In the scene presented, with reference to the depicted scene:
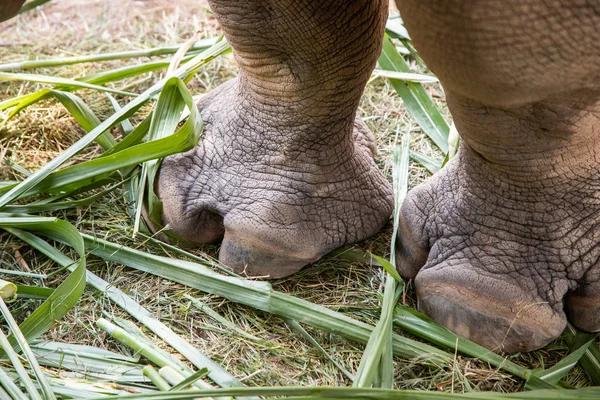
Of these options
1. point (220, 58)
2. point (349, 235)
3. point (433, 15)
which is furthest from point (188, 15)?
point (433, 15)

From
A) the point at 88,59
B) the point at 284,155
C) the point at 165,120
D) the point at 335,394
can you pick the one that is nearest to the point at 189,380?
the point at 335,394

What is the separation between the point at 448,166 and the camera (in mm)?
1332

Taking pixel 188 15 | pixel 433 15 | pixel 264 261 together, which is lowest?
pixel 264 261

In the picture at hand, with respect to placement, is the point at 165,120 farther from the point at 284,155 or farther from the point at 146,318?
the point at 146,318

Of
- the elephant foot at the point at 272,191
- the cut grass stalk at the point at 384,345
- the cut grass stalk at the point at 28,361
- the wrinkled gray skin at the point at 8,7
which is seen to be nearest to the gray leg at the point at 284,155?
the elephant foot at the point at 272,191

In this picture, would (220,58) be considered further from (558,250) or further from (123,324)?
(558,250)

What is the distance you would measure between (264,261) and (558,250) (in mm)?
461

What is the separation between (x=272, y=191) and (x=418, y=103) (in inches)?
20.3

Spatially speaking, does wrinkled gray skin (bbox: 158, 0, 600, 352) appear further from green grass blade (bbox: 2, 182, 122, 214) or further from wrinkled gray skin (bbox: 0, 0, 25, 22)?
wrinkled gray skin (bbox: 0, 0, 25, 22)

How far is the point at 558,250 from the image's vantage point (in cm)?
121

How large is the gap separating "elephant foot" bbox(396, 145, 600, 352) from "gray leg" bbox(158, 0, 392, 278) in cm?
22

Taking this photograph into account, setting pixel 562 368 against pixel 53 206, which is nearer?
pixel 562 368

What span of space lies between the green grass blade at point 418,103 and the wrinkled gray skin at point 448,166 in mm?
178

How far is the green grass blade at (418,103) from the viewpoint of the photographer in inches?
66.4
